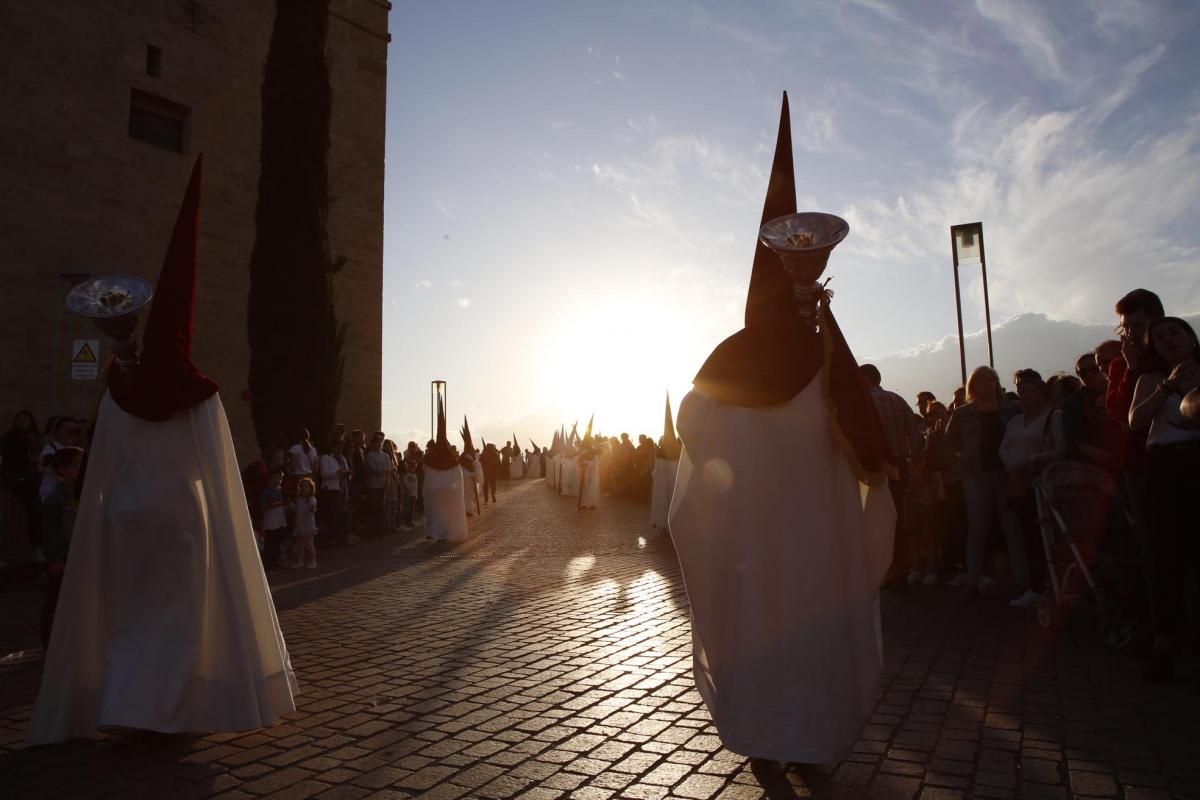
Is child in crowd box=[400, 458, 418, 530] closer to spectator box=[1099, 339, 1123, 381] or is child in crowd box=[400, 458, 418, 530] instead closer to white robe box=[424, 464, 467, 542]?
white robe box=[424, 464, 467, 542]

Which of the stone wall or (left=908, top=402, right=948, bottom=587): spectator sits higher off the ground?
the stone wall

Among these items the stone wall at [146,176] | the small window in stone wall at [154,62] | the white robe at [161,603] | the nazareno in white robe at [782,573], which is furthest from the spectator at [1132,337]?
the small window in stone wall at [154,62]

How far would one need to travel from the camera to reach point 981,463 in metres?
8.02

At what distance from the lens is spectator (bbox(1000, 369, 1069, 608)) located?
7.16m

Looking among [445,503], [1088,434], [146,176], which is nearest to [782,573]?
[1088,434]

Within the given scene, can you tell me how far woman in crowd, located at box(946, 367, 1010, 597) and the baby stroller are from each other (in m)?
1.24

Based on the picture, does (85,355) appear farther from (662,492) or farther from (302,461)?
(662,492)

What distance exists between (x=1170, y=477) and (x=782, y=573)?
2.87 metres

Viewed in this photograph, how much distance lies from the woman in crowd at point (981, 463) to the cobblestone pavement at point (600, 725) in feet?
1.98

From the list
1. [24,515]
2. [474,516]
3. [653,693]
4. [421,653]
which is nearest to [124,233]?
[24,515]

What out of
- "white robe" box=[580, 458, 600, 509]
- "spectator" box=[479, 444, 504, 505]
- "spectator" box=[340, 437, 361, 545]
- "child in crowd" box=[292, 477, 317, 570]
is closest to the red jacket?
"child in crowd" box=[292, 477, 317, 570]

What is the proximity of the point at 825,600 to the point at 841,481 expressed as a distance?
538 mm

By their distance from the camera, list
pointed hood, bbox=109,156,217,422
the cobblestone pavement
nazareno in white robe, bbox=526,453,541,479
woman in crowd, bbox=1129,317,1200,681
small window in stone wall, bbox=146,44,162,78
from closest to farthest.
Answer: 1. the cobblestone pavement
2. pointed hood, bbox=109,156,217,422
3. woman in crowd, bbox=1129,317,1200,681
4. small window in stone wall, bbox=146,44,162,78
5. nazareno in white robe, bbox=526,453,541,479

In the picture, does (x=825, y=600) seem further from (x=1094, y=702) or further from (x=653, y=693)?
(x=1094, y=702)
